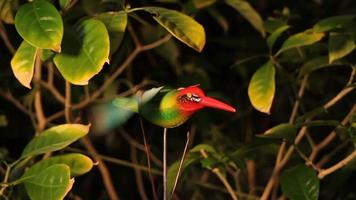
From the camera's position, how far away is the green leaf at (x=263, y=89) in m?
0.85

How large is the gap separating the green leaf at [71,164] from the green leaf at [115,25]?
17cm

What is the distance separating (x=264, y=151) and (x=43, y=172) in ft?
1.61

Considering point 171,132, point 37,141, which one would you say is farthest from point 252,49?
point 37,141

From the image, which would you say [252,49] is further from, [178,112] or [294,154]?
[178,112]

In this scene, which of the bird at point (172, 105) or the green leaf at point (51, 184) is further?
the green leaf at point (51, 184)

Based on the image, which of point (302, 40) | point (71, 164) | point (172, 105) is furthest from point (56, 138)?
point (302, 40)

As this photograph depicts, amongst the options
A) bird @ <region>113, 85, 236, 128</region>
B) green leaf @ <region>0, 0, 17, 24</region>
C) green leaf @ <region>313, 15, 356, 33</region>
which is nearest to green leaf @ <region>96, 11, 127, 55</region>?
bird @ <region>113, 85, 236, 128</region>

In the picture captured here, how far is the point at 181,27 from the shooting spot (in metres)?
0.73

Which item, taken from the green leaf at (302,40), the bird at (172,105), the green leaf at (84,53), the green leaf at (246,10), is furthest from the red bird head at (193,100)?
the green leaf at (246,10)

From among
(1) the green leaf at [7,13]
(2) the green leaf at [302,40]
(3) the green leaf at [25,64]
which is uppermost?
(3) the green leaf at [25,64]

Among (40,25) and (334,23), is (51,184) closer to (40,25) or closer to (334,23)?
(40,25)

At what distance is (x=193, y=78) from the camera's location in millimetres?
1363

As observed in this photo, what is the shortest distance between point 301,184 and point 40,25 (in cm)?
43

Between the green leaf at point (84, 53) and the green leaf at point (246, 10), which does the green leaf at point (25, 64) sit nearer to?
the green leaf at point (84, 53)
